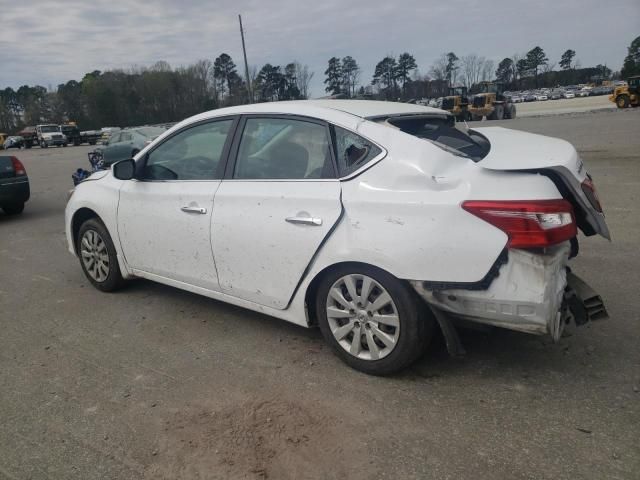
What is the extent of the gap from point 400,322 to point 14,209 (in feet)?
31.0

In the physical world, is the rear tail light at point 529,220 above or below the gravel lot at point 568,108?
above

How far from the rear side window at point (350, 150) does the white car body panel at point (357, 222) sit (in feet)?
0.15

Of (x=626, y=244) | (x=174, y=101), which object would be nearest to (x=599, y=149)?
(x=626, y=244)

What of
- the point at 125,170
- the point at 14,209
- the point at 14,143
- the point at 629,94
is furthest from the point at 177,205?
the point at 14,143

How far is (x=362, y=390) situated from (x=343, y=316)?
442 mm

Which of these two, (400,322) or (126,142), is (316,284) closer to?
(400,322)

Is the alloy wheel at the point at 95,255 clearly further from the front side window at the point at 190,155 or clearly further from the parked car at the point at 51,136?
the parked car at the point at 51,136

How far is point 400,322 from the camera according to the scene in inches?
117

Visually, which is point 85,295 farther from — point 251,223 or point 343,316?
point 343,316

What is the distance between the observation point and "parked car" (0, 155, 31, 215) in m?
9.57

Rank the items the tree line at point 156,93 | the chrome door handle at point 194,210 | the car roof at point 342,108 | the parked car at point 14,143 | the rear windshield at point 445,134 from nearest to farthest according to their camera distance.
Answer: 1. the rear windshield at point 445,134
2. the car roof at point 342,108
3. the chrome door handle at point 194,210
4. the parked car at point 14,143
5. the tree line at point 156,93

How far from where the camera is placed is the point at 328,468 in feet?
8.00

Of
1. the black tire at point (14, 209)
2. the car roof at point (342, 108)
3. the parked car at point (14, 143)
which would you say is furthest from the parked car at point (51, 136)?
the car roof at point (342, 108)

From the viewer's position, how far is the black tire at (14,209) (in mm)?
9860
